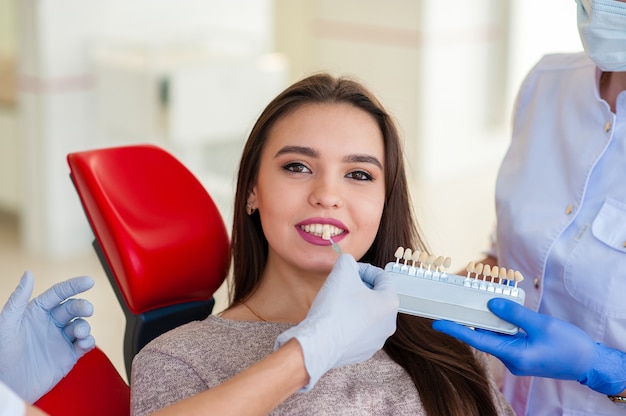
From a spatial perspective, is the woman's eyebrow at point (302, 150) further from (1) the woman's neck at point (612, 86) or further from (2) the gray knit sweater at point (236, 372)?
(1) the woman's neck at point (612, 86)

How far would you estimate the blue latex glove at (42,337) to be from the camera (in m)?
1.41

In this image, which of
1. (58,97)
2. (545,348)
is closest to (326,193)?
(545,348)

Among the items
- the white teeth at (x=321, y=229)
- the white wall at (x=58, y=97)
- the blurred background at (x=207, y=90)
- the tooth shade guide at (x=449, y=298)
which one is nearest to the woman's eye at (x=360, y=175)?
the white teeth at (x=321, y=229)

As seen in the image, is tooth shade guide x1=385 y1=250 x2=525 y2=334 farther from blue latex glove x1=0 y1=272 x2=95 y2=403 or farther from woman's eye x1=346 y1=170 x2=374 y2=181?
blue latex glove x1=0 y1=272 x2=95 y2=403

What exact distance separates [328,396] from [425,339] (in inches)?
11.3

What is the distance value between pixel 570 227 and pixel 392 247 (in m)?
0.34

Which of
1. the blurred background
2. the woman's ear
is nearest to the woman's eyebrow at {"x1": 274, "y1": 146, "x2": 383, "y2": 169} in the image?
the woman's ear

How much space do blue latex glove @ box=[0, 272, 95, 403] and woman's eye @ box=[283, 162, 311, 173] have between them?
423 mm

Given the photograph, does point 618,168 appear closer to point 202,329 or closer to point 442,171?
point 202,329

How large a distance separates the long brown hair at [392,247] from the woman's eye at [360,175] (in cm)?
6

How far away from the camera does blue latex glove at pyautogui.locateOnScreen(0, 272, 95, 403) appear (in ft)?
4.63

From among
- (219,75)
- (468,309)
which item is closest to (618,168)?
(468,309)

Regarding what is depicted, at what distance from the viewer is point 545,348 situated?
1506 mm

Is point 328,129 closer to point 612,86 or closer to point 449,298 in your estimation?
point 449,298
